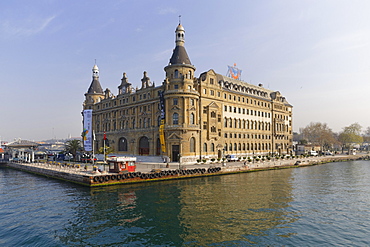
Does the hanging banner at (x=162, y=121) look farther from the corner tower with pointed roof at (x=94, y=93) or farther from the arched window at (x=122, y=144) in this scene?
the corner tower with pointed roof at (x=94, y=93)

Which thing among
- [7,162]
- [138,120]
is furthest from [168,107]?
[7,162]

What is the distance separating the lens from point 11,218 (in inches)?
1067

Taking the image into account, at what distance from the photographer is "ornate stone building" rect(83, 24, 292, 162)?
71.9 m

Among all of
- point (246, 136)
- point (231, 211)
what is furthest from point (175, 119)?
point (231, 211)

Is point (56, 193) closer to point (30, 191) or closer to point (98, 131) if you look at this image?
point (30, 191)

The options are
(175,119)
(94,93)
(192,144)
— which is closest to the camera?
(175,119)

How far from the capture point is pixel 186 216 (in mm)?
26797

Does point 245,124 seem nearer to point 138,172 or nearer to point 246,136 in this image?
point 246,136

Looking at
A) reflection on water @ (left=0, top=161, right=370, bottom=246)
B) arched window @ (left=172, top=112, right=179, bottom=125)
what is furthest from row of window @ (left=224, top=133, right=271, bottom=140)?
reflection on water @ (left=0, top=161, right=370, bottom=246)

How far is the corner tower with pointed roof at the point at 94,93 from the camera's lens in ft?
380

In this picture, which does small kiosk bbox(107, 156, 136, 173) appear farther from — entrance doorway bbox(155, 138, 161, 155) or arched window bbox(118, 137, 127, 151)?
arched window bbox(118, 137, 127, 151)

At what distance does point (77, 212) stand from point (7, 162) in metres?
78.4

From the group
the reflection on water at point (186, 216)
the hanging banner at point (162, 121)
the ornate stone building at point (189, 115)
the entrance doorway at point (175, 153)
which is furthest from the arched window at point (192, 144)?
the reflection on water at point (186, 216)

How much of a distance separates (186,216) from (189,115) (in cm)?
4750
